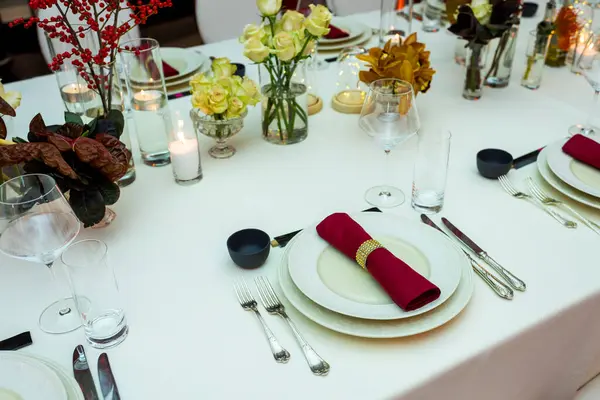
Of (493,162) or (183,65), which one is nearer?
(493,162)

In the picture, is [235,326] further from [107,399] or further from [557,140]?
[557,140]

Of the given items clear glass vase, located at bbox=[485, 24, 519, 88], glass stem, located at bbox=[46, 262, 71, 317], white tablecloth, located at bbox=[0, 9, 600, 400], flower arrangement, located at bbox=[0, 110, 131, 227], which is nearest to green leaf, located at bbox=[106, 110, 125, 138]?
flower arrangement, located at bbox=[0, 110, 131, 227]

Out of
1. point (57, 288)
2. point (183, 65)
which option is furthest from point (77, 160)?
point (183, 65)

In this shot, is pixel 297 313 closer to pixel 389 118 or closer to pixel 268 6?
pixel 389 118

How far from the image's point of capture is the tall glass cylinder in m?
1.23

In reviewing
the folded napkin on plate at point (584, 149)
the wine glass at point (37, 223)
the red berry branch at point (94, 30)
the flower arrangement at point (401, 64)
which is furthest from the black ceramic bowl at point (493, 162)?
the wine glass at point (37, 223)

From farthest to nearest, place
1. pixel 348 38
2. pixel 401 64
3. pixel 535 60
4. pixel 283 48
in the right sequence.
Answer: pixel 348 38, pixel 535 60, pixel 401 64, pixel 283 48

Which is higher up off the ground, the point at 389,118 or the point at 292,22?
the point at 292,22

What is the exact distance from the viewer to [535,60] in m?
1.55

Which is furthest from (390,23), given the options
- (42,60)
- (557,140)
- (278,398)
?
(42,60)

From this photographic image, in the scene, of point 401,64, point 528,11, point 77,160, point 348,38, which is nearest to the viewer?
point 77,160

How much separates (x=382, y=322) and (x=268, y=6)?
2.22ft

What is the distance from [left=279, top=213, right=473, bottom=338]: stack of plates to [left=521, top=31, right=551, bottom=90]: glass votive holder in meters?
0.79

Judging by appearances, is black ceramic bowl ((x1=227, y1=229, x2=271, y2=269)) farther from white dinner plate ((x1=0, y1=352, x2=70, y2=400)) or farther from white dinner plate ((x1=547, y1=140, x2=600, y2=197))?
white dinner plate ((x1=547, y1=140, x2=600, y2=197))
